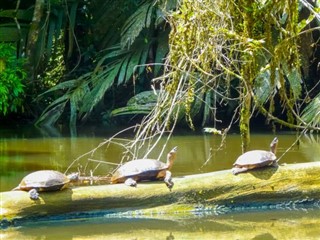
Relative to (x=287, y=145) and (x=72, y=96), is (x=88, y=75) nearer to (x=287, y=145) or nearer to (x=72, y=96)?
(x=72, y=96)

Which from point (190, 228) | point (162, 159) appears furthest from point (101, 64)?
point (190, 228)

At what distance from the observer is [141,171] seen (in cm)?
567

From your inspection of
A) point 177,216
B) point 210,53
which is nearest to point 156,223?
point 177,216

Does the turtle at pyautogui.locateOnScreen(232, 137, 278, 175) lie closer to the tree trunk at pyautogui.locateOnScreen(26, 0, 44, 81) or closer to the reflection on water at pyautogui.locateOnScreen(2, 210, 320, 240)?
the reflection on water at pyautogui.locateOnScreen(2, 210, 320, 240)

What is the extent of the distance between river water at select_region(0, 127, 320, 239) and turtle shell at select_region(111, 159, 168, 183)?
14.8 inches

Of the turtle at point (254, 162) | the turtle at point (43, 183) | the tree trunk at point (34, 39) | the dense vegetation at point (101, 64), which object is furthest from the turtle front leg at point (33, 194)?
the tree trunk at point (34, 39)

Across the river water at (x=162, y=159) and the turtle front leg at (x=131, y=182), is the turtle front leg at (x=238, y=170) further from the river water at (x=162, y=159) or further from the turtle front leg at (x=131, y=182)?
the turtle front leg at (x=131, y=182)

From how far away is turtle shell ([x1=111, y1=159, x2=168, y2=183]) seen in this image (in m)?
5.66

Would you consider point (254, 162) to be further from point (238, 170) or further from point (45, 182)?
point (45, 182)

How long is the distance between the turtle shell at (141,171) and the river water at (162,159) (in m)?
0.38

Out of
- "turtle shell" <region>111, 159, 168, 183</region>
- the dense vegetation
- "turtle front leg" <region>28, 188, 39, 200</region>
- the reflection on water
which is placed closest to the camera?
the reflection on water

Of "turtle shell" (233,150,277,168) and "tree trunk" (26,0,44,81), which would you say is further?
"tree trunk" (26,0,44,81)

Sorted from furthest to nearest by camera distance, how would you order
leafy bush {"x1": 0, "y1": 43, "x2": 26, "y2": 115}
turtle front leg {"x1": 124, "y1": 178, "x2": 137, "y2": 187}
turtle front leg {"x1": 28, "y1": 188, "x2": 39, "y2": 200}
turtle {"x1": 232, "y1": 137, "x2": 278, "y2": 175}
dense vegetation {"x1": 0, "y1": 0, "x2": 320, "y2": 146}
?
1. leafy bush {"x1": 0, "y1": 43, "x2": 26, "y2": 115}
2. dense vegetation {"x1": 0, "y1": 0, "x2": 320, "y2": 146}
3. turtle {"x1": 232, "y1": 137, "x2": 278, "y2": 175}
4. turtle front leg {"x1": 124, "y1": 178, "x2": 137, "y2": 187}
5. turtle front leg {"x1": 28, "y1": 188, "x2": 39, "y2": 200}

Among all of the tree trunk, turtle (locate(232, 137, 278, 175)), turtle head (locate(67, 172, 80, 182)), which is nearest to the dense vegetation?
the tree trunk
